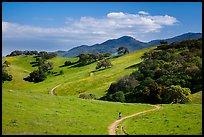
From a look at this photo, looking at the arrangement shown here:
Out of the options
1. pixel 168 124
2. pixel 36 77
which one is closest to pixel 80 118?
pixel 168 124

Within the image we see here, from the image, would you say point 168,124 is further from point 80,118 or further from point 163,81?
point 163,81

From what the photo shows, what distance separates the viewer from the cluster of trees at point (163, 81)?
7181cm

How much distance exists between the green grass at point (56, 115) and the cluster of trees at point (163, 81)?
45.9 ft

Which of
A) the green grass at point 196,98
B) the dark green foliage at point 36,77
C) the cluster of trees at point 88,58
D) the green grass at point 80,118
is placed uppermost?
the cluster of trees at point 88,58

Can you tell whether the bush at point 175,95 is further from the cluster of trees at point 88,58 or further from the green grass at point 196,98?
the cluster of trees at point 88,58

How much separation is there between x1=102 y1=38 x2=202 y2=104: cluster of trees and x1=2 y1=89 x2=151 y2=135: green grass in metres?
14.0

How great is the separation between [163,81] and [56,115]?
5168cm

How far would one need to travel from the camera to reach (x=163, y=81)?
87562 mm

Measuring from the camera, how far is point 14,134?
2852 cm

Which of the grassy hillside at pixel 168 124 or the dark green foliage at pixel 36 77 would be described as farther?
the dark green foliage at pixel 36 77

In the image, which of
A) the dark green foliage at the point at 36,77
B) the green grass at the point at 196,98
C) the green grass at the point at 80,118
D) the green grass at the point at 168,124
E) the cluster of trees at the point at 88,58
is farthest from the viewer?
the cluster of trees at the point at 88,58

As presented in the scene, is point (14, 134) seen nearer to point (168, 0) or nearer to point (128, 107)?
point (168, 0)

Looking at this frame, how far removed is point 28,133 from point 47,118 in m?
9.14

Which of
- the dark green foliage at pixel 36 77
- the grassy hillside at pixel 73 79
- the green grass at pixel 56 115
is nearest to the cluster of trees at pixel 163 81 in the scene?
the grassy hillside at pixel 73 79
